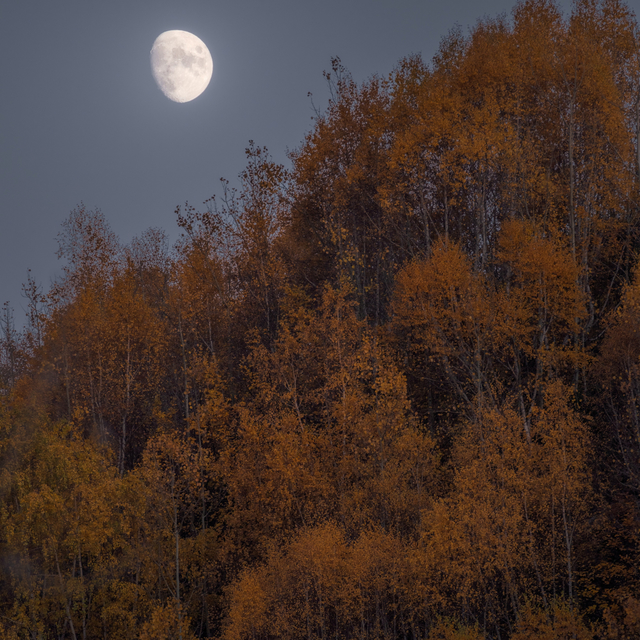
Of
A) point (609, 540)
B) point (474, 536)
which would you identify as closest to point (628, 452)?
point (609, 540)

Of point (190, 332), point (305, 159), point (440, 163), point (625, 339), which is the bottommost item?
point (625, 339)

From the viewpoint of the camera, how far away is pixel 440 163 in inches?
1225

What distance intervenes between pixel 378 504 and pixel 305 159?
20.2m

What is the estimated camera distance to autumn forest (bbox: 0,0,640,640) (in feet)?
76.3

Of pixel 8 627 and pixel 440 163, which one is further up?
pixel 440 163

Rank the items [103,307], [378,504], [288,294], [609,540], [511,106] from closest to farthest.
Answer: [609,540]
[378,504]
[511,106]
[288,294]
[103,307]

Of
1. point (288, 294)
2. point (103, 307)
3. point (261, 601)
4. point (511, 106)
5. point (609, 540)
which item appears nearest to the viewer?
point (609, 540)

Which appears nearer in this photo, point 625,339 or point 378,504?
point 625,339

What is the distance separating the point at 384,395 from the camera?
28750 millimetres

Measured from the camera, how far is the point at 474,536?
2370 centimetres

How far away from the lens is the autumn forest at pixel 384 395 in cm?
2325

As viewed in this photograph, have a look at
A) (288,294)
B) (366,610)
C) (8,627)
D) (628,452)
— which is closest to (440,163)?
(288,294)

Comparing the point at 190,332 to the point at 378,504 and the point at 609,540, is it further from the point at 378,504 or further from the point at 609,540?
the point at 609,540

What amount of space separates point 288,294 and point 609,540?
64.7 ft
